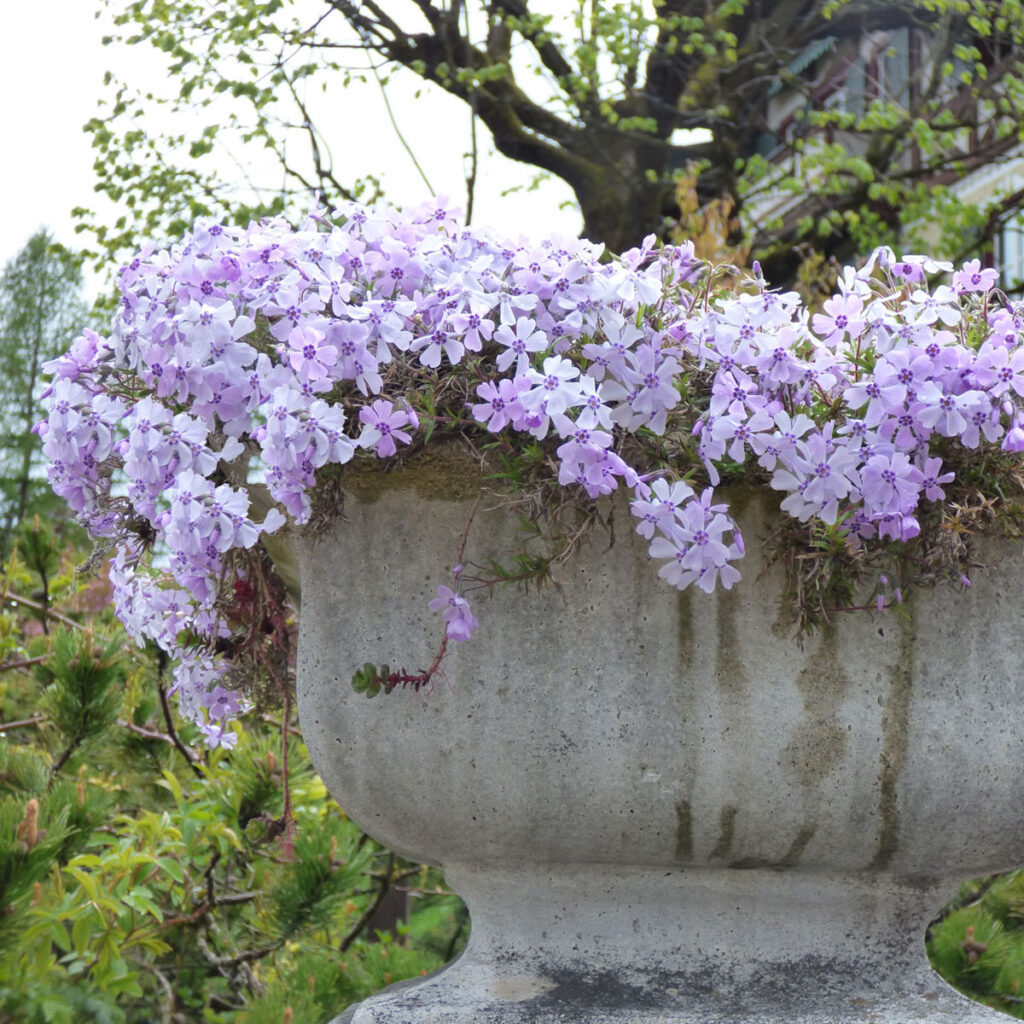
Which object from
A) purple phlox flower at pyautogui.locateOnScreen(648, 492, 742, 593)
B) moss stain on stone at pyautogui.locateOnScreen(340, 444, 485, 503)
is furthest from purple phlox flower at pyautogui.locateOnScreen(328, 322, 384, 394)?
purple phlox flower at pyautogui.locateOnScreen(648, 492, 742, 593)

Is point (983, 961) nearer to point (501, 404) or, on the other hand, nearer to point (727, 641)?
point (727, 641)

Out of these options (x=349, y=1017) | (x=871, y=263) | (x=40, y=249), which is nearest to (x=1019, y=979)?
(x=349, y=1017)

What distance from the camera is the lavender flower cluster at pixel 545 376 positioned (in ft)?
3.83

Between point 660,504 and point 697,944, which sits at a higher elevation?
point 660,504

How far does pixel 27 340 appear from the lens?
19031 mm

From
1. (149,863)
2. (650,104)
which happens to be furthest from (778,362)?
(650,104)

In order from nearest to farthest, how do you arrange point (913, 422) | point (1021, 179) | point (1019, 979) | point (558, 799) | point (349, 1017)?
point (913, 422) < point (558, 799) < point (349, 1017) < point (1019, 979) < point (1021, 179)

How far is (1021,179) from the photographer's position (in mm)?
11672

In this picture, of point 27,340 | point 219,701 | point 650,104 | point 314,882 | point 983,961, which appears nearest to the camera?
point 219,701

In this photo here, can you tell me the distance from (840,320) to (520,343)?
0.37m

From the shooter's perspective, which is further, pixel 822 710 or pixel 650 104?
pixel 650 104

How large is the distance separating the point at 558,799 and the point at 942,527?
20.2 inches

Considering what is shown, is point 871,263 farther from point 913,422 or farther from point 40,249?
point 40,249

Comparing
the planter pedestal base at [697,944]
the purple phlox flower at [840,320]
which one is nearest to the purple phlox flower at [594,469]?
the purple phlox flower at [840,320]
